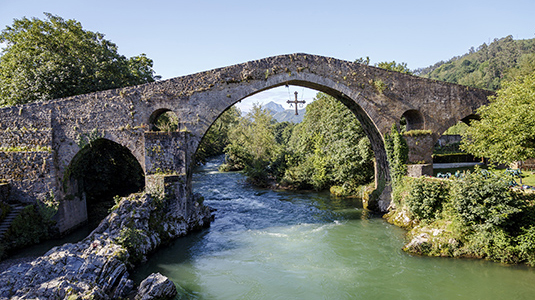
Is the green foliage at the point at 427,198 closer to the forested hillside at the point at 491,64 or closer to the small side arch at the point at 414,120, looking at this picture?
the small side arch at the point at 414,120

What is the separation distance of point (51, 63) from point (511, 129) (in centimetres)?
2049

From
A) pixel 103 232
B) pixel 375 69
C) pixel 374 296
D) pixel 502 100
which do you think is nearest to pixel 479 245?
pixel 374 296

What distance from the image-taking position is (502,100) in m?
12.5

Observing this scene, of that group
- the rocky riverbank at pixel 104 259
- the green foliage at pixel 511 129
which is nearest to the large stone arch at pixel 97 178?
the rocky riverbank at pixel 104 259

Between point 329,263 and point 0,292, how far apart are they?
8.85 meters

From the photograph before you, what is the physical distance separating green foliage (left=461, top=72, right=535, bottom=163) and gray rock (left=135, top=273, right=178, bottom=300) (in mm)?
11978

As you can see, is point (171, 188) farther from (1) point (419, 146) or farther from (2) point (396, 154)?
(1) point (419, 146)

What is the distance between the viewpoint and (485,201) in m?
9.30

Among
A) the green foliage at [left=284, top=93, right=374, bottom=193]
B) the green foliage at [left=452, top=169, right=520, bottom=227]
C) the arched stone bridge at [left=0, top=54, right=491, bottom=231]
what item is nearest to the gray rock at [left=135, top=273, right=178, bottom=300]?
the arched stone bridge at [left=0, top=54, right=491, bottom=231]

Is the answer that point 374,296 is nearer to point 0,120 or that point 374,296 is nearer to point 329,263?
point 329,263

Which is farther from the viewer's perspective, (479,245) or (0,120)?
(0,120)

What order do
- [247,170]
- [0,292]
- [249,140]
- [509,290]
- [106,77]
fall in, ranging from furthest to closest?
1. [249,140]
2. [247,170]
3. [106,77]
4. [509,290]
5. [0,292]

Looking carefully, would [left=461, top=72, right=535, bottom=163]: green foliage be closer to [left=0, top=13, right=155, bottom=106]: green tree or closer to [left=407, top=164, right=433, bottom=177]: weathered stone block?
[left=407, top=164, right=433, bottom=177]: weathered stone block

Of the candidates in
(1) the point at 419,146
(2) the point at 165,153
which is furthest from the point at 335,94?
(2) the point at 165,153
